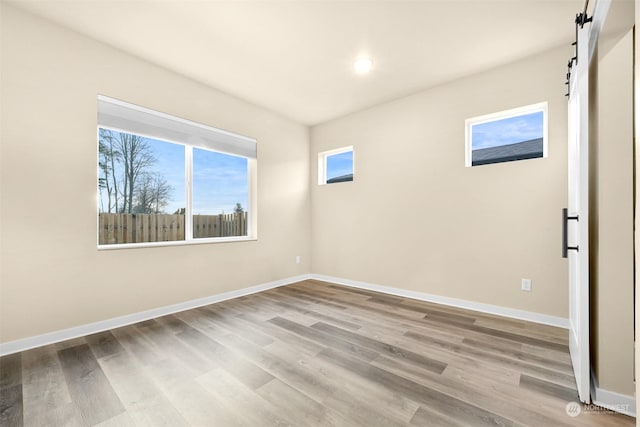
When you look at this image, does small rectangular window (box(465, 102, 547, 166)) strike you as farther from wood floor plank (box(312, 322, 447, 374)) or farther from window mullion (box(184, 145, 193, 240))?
window mullion (box(184, 145, 193, 240))

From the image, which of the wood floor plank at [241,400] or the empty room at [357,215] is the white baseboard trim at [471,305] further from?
the wood floor plank at [241,400]

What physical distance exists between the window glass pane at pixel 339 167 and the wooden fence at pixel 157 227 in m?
1.84

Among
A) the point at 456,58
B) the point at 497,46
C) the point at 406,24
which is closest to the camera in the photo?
the point at 406,24

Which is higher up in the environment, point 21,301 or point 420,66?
point 420,66

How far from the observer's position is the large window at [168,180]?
9.30 feet

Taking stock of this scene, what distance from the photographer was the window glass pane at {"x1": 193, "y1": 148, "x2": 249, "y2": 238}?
3582 millimetres

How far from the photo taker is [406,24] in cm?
241

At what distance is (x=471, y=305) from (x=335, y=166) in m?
3.01

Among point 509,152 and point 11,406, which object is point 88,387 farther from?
point 509,152

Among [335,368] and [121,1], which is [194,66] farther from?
[335,368]

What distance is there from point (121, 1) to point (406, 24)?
2404mm

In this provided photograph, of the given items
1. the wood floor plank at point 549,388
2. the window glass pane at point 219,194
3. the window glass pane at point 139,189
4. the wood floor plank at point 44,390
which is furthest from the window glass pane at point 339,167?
the wood floor plank at point 44,390

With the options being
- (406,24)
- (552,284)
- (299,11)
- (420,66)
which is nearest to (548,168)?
(552,284)

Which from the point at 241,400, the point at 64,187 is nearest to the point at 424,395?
the point at 241,400
